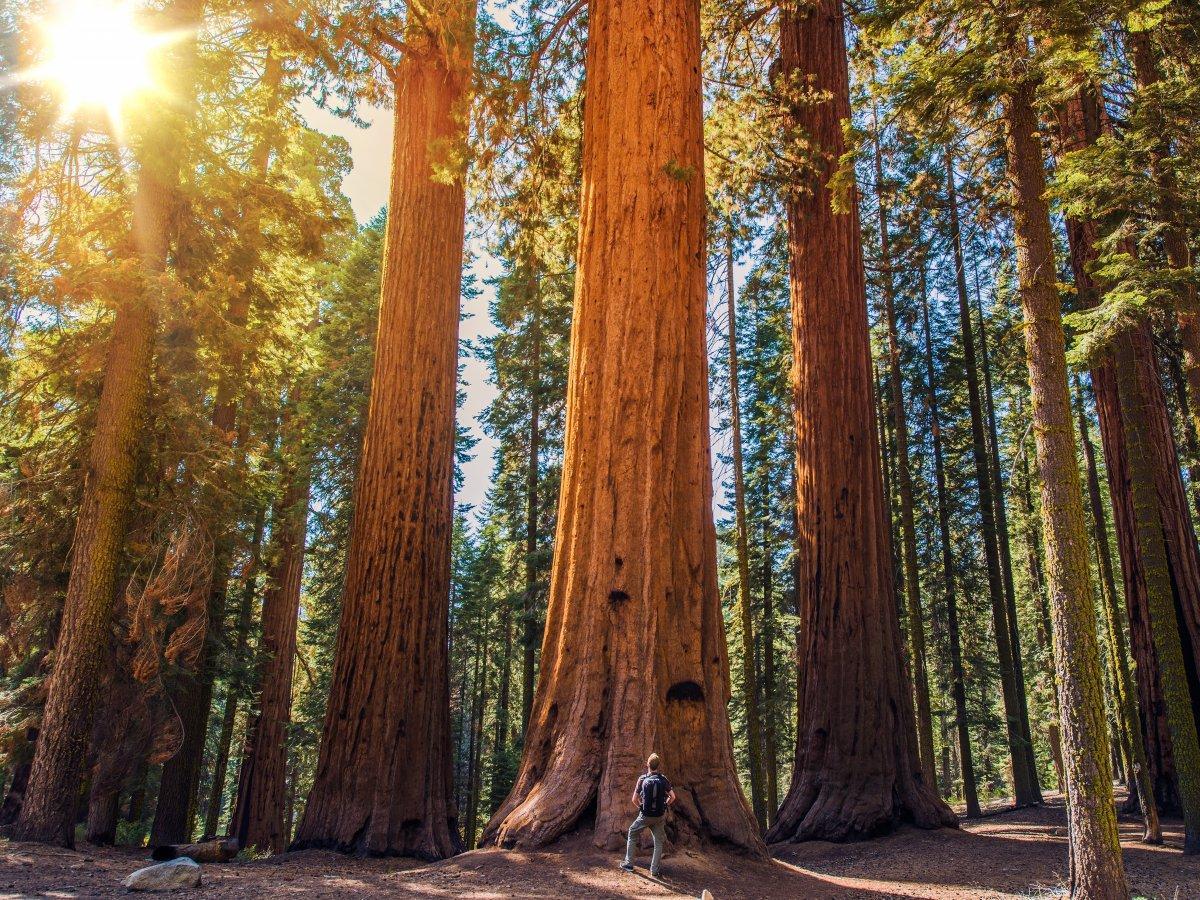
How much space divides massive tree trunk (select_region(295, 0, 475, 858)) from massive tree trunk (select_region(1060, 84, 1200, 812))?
29.5 ft

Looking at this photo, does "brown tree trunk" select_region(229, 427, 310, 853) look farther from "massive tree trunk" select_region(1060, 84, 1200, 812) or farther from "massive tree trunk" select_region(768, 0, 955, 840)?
"massive tree trunk" select_region(1060, 84, 1200, 812)

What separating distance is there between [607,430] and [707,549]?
1260 mm

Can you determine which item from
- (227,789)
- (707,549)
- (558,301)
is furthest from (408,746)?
(227,789)

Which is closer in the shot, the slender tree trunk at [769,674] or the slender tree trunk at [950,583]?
the slender tree trunk at [950,583]

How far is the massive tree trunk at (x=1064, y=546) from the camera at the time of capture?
5371 millimetres

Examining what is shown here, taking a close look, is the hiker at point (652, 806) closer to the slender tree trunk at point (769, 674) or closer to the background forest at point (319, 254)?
the background forest at point (319, 254)

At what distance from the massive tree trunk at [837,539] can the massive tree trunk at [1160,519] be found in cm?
359

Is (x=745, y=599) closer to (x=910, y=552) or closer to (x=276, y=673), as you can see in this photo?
(x=910, y=552)

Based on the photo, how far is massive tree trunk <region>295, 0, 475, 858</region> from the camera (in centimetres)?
774

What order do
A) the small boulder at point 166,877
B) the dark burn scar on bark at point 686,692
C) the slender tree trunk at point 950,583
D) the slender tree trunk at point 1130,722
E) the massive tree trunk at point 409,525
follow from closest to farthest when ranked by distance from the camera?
1. the small boulder at point 166,877
2. the dark burn scar on bark at point 686,692
3. the massive tree trunk at point 409,525
4. the slender tree trunk at point 1130,722
5. the slender tree trunk at point 950,583

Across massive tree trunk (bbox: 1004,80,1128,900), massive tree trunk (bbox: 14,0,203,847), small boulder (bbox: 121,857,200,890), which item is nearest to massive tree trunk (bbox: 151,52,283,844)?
massive tree trunk (bbox: 14,0,203,847)

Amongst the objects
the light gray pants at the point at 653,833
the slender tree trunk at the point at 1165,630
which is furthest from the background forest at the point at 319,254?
the light gray pants at the point at 653,833

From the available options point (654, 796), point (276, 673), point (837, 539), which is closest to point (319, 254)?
point (276, 673)

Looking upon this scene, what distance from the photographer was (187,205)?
10.8 m
